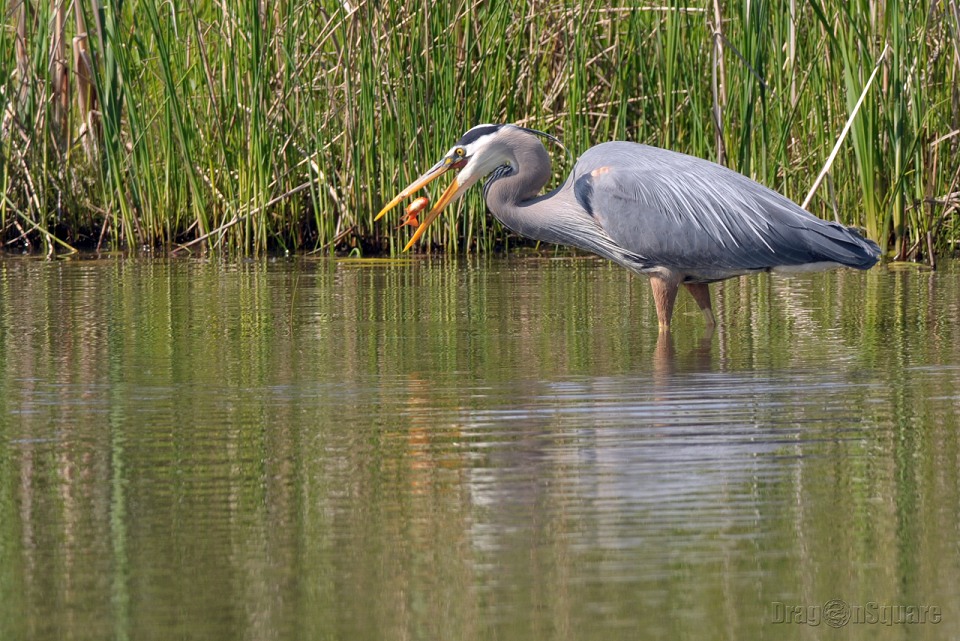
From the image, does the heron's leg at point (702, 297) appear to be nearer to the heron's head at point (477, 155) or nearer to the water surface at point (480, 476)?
the water surface at point (480, 476)

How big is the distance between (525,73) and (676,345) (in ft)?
13.6

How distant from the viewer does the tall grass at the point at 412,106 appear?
8.15 meters

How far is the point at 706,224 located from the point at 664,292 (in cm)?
31

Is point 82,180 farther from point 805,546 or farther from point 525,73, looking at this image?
point 805,546

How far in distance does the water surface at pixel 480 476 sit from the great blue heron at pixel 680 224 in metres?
0.25

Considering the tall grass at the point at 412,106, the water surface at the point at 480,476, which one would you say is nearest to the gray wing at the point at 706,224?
the water surface at the point at 480,476

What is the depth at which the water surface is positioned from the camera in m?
2.43

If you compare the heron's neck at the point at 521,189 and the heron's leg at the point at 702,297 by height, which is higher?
the heron's neck at the point at 521,189

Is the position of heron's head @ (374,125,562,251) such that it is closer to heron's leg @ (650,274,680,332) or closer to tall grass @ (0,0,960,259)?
heron's leg @ (650,274,680,332)

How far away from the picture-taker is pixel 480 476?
3314 mm

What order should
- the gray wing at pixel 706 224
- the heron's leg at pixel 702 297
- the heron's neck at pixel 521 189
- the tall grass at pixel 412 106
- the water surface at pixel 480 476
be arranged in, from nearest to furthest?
the water surface at pixel 480 476 → the gray wing at pixel 706 224 → the heron's leg at pixel 702 297 → the heron's neck at pixel 521 189 → the tall grass at pixel 412 106

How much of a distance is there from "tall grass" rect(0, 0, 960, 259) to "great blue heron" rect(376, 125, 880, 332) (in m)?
1.49

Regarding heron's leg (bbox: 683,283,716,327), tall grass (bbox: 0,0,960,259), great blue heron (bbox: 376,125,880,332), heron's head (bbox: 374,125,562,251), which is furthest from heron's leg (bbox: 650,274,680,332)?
tall grass (bbox: 0,0,960,259)

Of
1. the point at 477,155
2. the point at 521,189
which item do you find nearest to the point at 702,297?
the point at 521,189
